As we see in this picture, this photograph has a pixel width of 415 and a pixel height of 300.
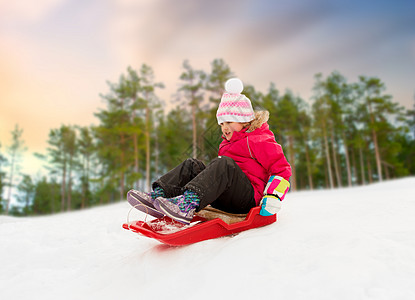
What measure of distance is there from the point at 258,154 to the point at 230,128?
14.1 inches

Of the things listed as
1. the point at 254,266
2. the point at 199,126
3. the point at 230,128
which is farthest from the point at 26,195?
the point at 254,266

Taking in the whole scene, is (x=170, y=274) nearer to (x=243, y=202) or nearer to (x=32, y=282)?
(x=243, y=202)

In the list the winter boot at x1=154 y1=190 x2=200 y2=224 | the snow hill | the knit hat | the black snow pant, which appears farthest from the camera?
the knit hat

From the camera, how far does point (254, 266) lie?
1280mm

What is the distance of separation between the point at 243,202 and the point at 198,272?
0.74 m

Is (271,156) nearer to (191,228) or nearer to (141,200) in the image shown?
(191,228)

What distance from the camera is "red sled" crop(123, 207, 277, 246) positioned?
5.42 ft

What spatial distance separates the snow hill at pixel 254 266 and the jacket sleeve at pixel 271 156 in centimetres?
41

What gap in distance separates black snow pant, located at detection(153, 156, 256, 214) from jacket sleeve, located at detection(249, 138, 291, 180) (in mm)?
194

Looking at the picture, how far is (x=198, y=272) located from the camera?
1381 mm

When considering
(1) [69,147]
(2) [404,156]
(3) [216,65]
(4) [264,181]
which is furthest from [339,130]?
(1) [69,147]

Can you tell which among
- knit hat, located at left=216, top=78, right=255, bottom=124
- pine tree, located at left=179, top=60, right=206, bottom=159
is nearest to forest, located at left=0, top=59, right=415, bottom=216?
pine tree, located at left=179, top=60, right=206, bottom=159

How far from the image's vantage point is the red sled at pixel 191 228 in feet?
5.42

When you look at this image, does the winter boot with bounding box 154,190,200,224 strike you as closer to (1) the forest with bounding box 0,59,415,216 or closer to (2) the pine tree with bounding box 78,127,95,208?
(1) the forest with bounding box 0,59,415,216
